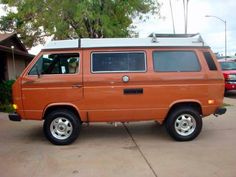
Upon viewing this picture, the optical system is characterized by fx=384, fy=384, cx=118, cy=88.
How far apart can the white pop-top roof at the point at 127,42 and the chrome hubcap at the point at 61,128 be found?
1587mm

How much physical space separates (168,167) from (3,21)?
128 feet

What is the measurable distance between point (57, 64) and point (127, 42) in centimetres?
158

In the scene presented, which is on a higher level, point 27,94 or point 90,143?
point 27,94

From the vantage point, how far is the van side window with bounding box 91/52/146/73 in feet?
26.9

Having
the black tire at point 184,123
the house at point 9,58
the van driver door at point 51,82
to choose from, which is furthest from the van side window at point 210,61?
the house at point 9,58

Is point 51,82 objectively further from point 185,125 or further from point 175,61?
point 185,125

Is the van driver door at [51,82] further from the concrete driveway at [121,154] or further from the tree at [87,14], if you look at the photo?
the tree at [87,14]

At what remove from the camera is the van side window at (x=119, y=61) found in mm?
8195

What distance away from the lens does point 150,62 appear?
27.0ft

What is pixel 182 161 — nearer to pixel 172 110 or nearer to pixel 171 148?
pixel 171 148

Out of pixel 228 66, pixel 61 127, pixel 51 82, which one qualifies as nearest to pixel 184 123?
pixel 61 127

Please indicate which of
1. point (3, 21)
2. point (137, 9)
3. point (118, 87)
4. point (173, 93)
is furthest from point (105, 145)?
point (3, 21)

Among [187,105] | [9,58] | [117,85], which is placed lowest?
[187,105]

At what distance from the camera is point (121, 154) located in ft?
24.2
